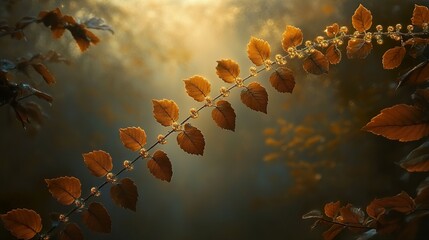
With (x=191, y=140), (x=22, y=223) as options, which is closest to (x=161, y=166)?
(x=191, y=140)

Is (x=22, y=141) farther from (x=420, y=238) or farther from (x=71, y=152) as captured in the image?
(x=420, y=238)

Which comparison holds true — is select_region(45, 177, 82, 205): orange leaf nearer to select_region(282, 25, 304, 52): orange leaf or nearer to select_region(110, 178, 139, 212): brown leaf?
select_region(110, 178, 139, 212): brown leaf

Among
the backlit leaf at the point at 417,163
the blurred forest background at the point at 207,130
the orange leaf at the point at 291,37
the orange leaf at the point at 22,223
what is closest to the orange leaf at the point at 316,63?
the orange leaf at the point at 291,37

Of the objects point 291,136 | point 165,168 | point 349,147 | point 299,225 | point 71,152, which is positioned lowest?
point 299,225

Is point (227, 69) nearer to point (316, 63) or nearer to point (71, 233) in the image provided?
point (316, 63)

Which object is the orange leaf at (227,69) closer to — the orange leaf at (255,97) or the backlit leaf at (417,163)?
the orange leaf at (255,97)

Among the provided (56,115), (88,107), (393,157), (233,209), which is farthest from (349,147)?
(56,115)
